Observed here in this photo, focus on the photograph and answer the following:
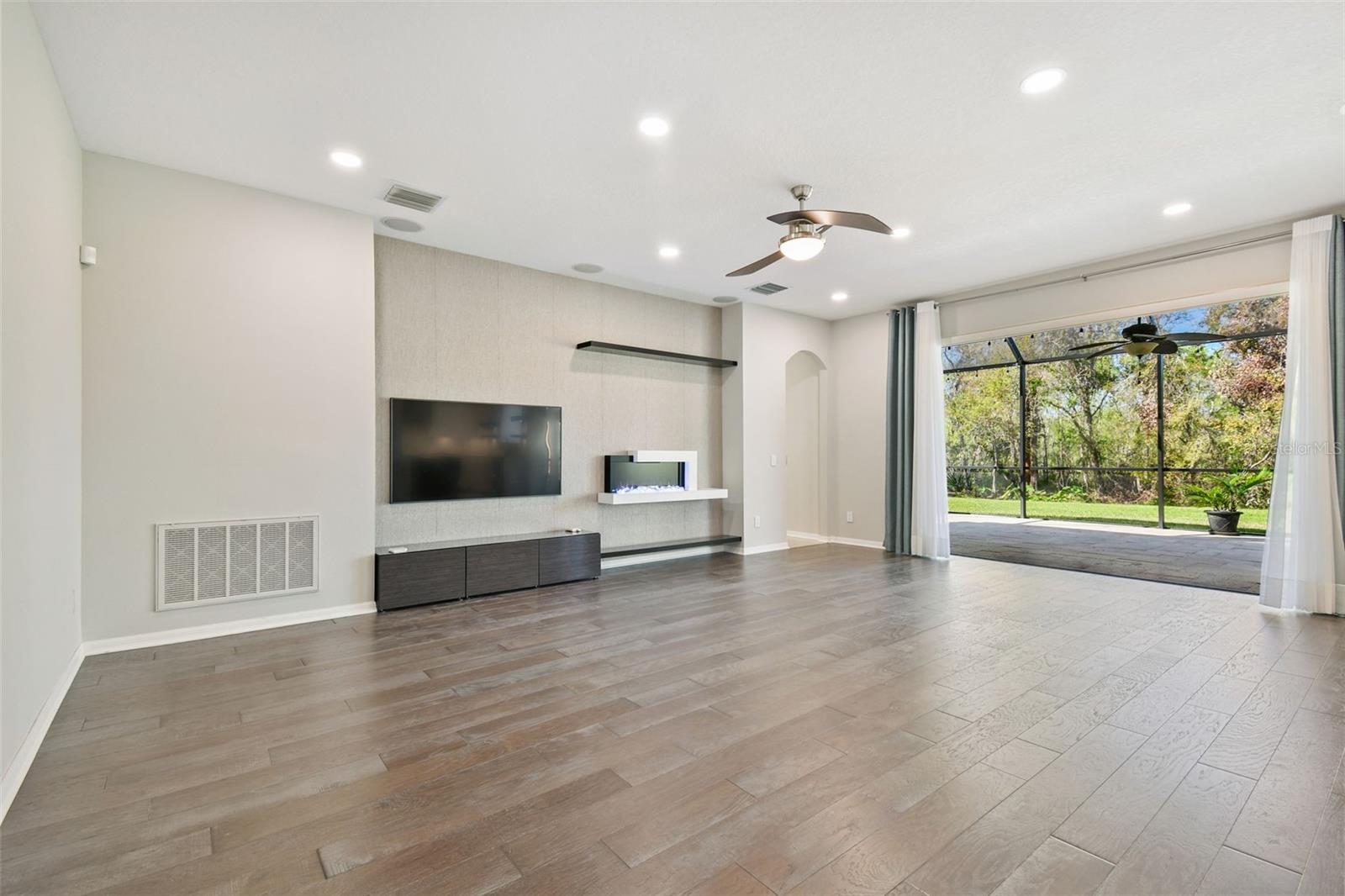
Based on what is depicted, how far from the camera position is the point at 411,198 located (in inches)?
163

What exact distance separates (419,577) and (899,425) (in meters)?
5.50

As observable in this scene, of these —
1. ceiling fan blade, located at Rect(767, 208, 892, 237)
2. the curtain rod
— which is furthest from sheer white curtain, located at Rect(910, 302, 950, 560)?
ceiling fan blade, located at Rect(767, 208, 892, 237)

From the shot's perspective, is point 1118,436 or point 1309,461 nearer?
point 1309,461

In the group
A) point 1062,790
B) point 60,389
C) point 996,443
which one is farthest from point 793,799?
point 996,443

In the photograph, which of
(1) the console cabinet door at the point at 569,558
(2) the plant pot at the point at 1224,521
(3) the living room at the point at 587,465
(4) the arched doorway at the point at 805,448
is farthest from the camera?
(2) the plant pot at the point at 1224,521

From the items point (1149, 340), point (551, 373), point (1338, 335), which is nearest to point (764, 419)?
point (551, 373)

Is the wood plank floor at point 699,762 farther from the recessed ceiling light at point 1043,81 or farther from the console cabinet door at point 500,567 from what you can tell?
the recessed ceiling light at point 1043,81

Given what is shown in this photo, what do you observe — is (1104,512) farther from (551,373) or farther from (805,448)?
(551,373)

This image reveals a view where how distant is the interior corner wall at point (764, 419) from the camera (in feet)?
23.2

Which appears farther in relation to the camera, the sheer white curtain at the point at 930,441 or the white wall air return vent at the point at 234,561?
→ the sheer white curtain at the point at 930,441

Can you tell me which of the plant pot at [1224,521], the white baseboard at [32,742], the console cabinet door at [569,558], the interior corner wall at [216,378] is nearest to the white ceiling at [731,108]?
the interior corner wall at [216,378]

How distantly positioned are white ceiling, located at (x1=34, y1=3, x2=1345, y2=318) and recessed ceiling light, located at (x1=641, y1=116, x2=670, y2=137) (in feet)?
0.18

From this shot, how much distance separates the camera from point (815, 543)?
786 cm

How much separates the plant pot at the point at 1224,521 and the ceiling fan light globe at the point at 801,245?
8.91 metres
